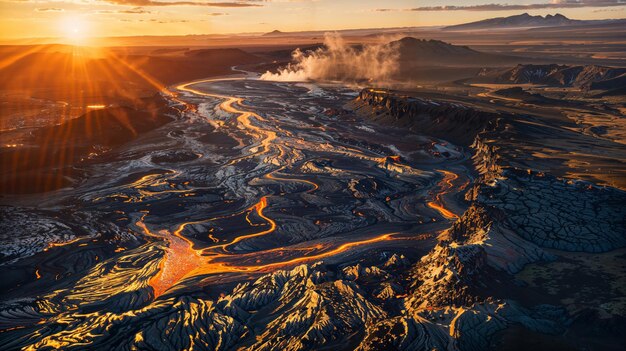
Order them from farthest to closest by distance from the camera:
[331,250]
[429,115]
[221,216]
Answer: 1. [429,115]
2. [221,216]
3. [331,250]

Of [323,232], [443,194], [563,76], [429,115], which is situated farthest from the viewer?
[563,76]

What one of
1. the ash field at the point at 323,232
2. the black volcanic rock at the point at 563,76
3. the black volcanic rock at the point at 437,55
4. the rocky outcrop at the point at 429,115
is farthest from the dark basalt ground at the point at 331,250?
the black volcanic rock at the point at 437,55

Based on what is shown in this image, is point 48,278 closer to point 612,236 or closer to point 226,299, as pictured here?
point 226,299

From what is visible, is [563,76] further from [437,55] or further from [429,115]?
[437,55]

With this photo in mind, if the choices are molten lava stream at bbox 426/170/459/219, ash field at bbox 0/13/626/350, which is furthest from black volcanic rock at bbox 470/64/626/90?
molten lava stream at bbox 426/170/459/219

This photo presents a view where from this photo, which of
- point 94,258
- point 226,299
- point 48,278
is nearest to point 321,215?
point 226,299

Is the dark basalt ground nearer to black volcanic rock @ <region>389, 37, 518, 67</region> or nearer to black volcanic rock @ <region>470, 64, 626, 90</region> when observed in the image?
black volcanic rock @ <region>470, 64, 626, 90</region>

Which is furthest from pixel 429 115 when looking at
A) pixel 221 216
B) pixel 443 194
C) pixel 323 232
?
pixel 221 216
